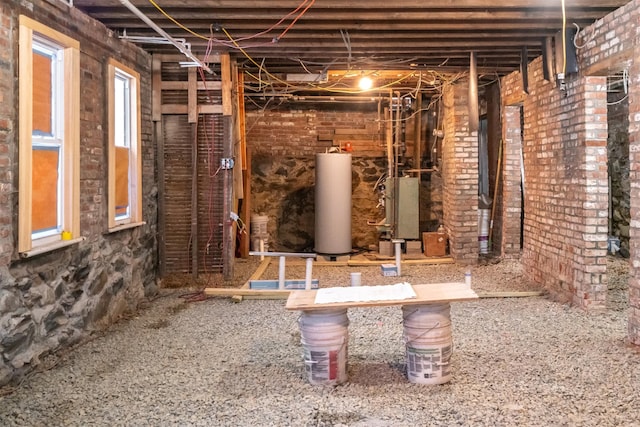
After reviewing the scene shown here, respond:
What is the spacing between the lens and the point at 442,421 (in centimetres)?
264

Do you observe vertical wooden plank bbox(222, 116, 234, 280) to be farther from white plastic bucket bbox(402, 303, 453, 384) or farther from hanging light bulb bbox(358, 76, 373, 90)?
white plastic bucket bbox(402, 303, 453, 384)

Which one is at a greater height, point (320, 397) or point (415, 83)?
point (415, 83)

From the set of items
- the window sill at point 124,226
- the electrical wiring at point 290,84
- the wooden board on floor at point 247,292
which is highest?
the electrical wiring at point 290,84

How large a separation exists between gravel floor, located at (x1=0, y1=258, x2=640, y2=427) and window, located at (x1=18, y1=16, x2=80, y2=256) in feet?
Result: 2.95

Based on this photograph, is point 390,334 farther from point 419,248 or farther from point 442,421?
point 419,248

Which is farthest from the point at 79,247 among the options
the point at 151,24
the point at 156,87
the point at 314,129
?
the point at 314,129

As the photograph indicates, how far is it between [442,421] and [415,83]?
6154 millimetres

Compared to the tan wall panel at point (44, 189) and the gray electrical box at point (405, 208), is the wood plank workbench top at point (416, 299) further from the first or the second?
the gray electrical box at point (405, 208)

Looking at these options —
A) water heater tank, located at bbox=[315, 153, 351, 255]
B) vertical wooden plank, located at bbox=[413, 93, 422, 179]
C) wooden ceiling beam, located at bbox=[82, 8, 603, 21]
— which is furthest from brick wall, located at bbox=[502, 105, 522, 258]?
wooden ceiling beam, located at bbox=[82, 8, 603, 21]

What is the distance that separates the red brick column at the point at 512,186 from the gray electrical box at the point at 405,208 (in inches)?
49.8

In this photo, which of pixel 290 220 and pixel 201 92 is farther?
pixel 290 220

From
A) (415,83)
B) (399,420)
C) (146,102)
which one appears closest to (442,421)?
(399,420)

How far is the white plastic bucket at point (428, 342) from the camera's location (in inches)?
119

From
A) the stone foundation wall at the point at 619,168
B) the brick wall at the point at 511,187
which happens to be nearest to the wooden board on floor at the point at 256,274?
the brick wall at the point at 511,187
